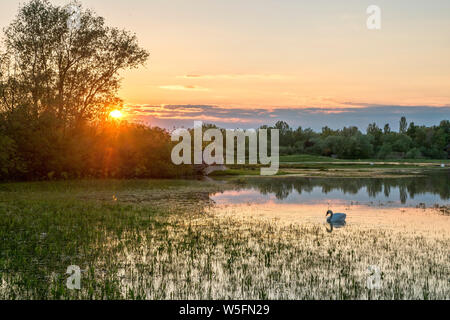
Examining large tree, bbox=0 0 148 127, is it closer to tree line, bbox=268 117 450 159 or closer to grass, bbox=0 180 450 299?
grass, bbox=0 180 450 299

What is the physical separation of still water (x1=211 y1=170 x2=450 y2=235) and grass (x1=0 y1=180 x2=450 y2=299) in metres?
2.02

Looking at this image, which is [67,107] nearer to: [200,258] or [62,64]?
[62,64]

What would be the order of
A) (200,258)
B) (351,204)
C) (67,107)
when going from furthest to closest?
(67,107) → (351,204) → (200,258)

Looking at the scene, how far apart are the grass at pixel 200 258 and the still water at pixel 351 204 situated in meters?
2.02

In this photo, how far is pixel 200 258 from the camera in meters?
12.4

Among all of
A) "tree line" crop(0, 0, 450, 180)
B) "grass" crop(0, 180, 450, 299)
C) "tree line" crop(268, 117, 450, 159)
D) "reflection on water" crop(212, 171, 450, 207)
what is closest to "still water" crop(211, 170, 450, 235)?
"reflection on water" crop(212, 171, 450, 207)

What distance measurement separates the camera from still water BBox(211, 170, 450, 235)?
19.1 metres

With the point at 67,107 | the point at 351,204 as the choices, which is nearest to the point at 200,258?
the point at 351,204

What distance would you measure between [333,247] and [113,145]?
102 feet

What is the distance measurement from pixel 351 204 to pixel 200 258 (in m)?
14.4

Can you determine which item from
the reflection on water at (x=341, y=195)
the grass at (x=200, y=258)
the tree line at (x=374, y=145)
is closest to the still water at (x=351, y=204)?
the reflection on water at (x=341, y=195)

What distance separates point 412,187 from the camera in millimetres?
35469
